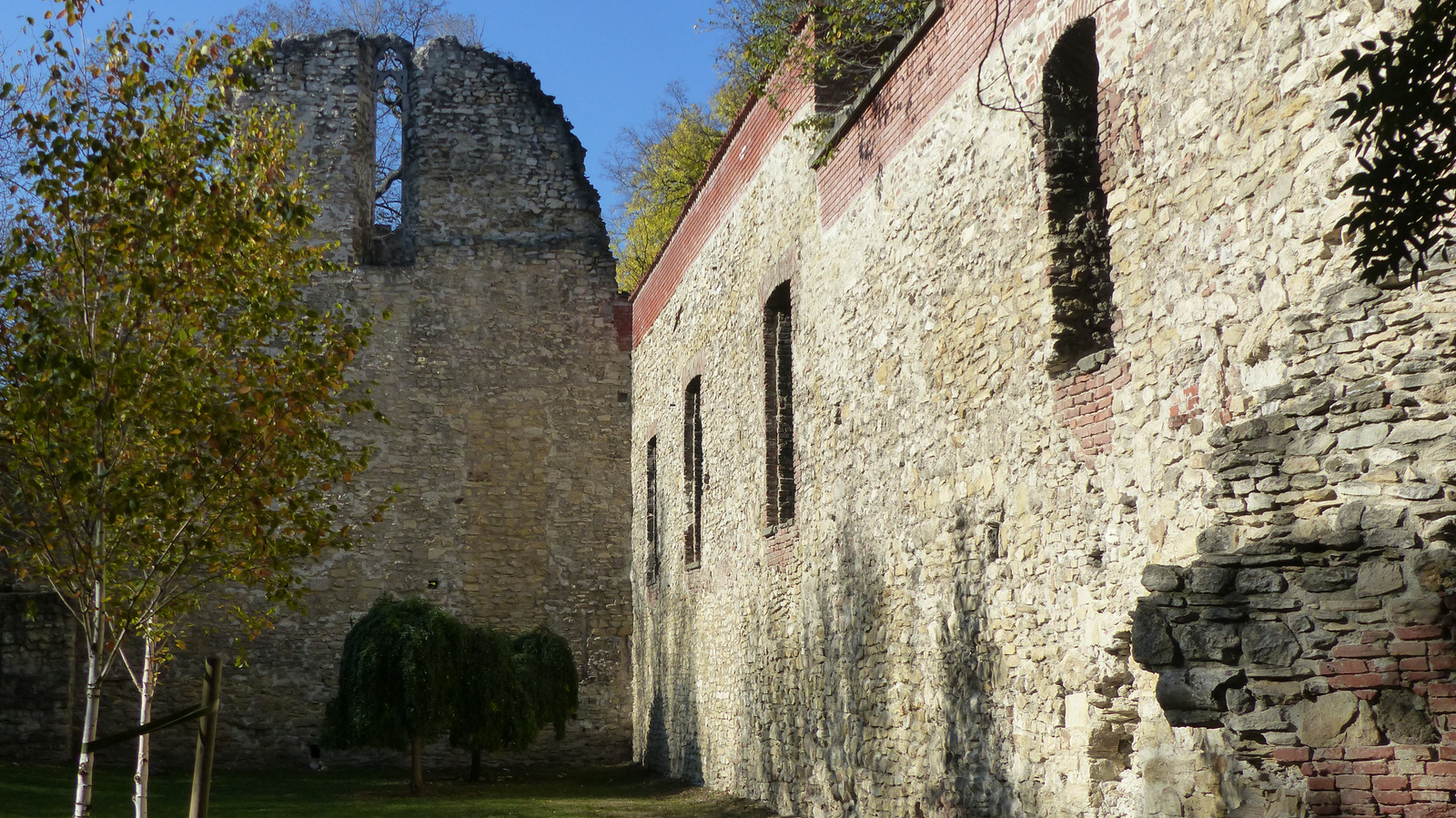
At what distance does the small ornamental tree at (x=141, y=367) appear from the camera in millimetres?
6590

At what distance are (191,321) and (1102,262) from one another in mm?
4887

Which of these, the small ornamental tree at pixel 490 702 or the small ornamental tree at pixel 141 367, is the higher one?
the small ornamental tree at pixel 141 367

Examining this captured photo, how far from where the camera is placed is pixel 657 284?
1669 cm

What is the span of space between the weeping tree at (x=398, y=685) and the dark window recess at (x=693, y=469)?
8.69 ft

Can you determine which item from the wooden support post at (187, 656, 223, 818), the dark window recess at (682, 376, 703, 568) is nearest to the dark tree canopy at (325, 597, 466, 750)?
the dark window recess at (682, 376, 703, 568)

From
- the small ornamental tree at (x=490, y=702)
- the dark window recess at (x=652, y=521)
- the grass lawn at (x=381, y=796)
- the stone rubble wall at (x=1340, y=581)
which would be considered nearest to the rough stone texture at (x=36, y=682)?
the grass lawn at (x=381, y=796)

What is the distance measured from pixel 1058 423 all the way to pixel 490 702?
9627 mm

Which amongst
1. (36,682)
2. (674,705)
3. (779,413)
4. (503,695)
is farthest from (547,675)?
(36,682)

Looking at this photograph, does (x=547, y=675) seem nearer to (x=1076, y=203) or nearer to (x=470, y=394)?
(x=470, y=394)

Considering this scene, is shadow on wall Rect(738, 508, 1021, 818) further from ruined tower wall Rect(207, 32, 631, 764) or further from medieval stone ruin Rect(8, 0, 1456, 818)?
ruined tower wall Rect(207, 32, 631, 764)

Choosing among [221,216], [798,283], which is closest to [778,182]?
[798,283]

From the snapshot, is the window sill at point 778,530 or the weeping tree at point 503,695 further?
the weeping tree at point 503,695

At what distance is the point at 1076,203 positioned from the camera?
21.2 ft

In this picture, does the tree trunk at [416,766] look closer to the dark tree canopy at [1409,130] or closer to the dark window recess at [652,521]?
the dark window recess at [652,521]
